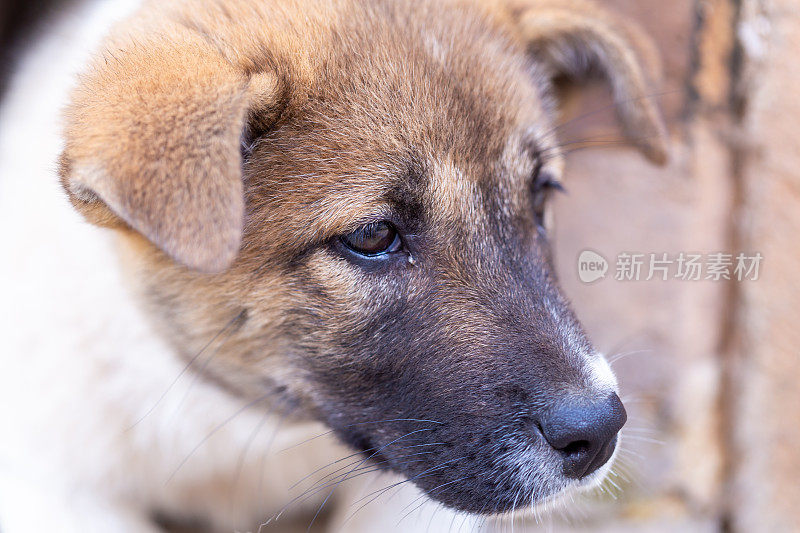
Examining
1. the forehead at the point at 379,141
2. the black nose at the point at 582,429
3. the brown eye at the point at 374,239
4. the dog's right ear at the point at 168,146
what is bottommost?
the black nose at the point at 582,429

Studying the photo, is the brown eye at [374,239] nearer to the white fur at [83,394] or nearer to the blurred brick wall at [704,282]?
the white fur at [83,394]

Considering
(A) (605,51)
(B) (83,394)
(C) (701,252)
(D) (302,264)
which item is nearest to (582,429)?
(D) (302,264)

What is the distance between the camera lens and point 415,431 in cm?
209

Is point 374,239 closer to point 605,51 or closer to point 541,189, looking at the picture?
point 541,189

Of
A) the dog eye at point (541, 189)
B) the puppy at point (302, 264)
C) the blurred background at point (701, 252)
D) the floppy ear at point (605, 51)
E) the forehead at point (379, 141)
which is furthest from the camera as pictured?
the blurred background at point (701, 252)

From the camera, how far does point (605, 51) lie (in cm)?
277

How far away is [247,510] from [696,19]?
2748mm

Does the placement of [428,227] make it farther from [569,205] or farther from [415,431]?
[569,205]

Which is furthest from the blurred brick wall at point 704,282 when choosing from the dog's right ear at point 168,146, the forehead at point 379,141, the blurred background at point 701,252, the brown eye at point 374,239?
the dog's right ear at point 168,146

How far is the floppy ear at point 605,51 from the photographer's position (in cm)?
274

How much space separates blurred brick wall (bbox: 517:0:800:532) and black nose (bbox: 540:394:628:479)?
1376mm

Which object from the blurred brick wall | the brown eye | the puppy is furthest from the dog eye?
the blurred brick wall

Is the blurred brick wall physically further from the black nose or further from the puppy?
the black nose

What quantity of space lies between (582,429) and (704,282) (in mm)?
1966
